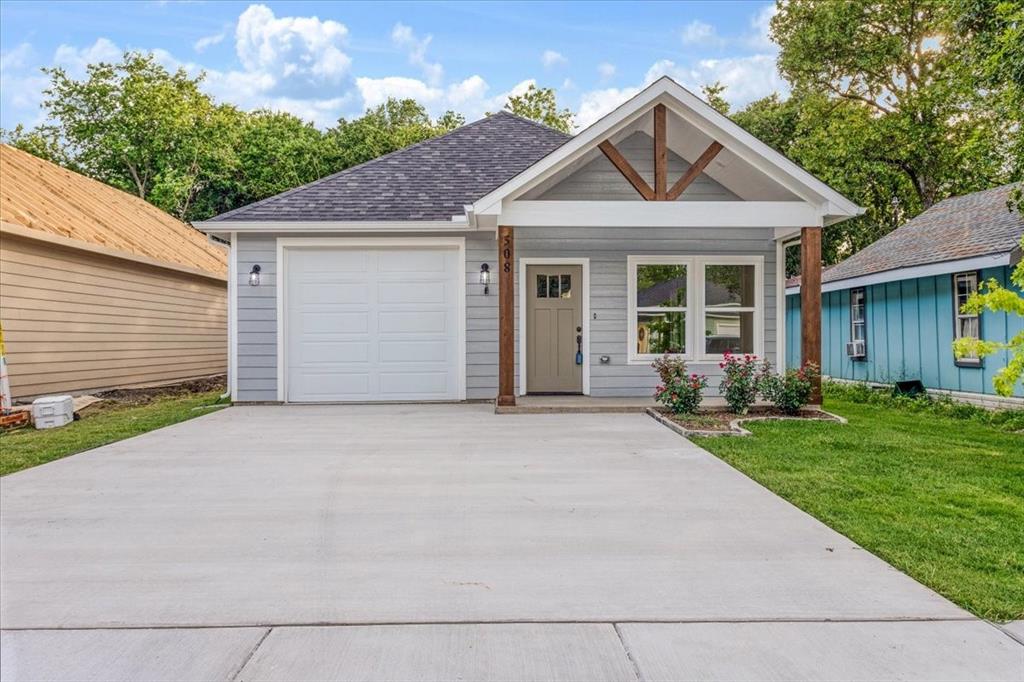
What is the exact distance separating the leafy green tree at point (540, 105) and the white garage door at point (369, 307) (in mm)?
20626

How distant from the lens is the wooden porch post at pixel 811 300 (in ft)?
28.2

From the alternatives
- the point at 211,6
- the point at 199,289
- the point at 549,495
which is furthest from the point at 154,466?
the point at 211,6

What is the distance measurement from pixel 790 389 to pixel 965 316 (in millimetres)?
4312

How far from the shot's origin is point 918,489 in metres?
4.92

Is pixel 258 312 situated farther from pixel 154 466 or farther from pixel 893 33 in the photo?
pixel 893 33

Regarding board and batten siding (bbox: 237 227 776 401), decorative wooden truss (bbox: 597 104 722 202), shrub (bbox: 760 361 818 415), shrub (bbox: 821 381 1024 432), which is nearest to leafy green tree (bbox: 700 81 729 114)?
shrub (bbox: 821 381 1024 432)

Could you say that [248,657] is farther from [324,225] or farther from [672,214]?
[324,225]

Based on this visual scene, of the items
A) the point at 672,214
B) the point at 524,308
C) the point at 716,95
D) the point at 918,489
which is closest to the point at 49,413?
the point at 524,308

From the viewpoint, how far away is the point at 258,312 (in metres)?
10.1

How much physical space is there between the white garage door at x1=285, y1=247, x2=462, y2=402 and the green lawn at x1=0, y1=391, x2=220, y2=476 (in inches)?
69.6

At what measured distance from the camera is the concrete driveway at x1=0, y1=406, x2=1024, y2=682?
2.49 metres

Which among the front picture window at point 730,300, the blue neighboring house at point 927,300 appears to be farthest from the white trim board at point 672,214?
the blue neighboring house at point 927,300

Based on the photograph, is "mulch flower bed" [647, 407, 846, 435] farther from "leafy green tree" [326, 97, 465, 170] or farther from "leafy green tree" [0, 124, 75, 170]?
"leafy green tree" [0, 124, 75, 170]

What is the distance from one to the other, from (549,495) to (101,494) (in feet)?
10.6
